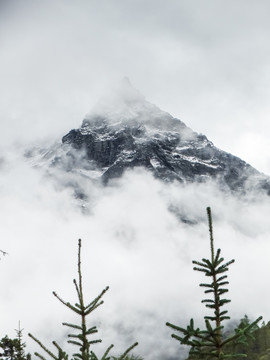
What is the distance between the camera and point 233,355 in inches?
390

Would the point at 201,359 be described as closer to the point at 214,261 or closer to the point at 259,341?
the point at 214,261

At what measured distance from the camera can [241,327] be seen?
10.7m

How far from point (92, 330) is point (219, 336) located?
254 cm

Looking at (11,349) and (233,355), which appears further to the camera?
(11,349)

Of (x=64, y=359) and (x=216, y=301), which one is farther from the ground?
(x=216, y=301)

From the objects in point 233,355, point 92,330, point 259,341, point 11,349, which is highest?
point 259,341

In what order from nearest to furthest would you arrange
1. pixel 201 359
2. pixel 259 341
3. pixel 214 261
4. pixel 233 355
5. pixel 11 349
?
pixel 233 355
pixel 214 261
pixel 201 359
pixel 11 349
pixel 259 341

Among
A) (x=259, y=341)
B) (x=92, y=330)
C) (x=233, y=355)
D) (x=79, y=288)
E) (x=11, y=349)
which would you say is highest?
(x=259, y=341)

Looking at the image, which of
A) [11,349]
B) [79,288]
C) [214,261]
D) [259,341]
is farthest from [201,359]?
[259,341]

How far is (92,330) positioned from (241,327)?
3107 millimetres

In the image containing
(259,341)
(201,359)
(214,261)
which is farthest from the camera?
(259,341)

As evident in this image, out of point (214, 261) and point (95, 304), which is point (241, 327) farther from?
point (95, 304)

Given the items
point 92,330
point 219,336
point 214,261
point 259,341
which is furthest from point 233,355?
point 259,341

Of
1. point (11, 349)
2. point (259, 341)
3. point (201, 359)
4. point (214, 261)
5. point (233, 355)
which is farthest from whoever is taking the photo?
point (259, 341)
